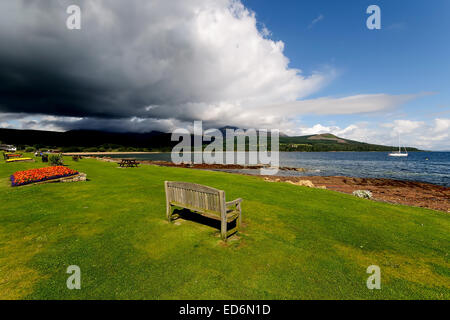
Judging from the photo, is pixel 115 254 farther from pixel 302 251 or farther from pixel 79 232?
pixel 302 251

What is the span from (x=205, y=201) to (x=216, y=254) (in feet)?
5.77

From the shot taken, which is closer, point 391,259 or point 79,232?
point 391,259

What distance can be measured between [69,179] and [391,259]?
809 inches

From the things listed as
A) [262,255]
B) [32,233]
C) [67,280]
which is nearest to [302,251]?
[262,255]

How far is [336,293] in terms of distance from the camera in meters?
4.28

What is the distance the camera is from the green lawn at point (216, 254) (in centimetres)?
434

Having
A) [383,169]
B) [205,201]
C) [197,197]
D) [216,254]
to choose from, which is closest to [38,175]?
[197,197]

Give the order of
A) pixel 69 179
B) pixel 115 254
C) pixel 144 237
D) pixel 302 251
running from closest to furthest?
pixel 115 254, pixel 302 251, pixel 144 237, pixel 69 179

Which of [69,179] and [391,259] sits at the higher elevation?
[69,179]

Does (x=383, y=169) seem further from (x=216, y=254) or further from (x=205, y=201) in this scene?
(x=216, y=254)

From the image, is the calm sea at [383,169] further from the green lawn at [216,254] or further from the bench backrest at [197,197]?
the bench backrest at [197,197]

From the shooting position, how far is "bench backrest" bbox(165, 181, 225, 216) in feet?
20.7

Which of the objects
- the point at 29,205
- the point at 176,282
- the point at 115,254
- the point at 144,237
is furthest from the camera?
the point at 29,205

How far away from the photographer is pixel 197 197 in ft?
22.8
